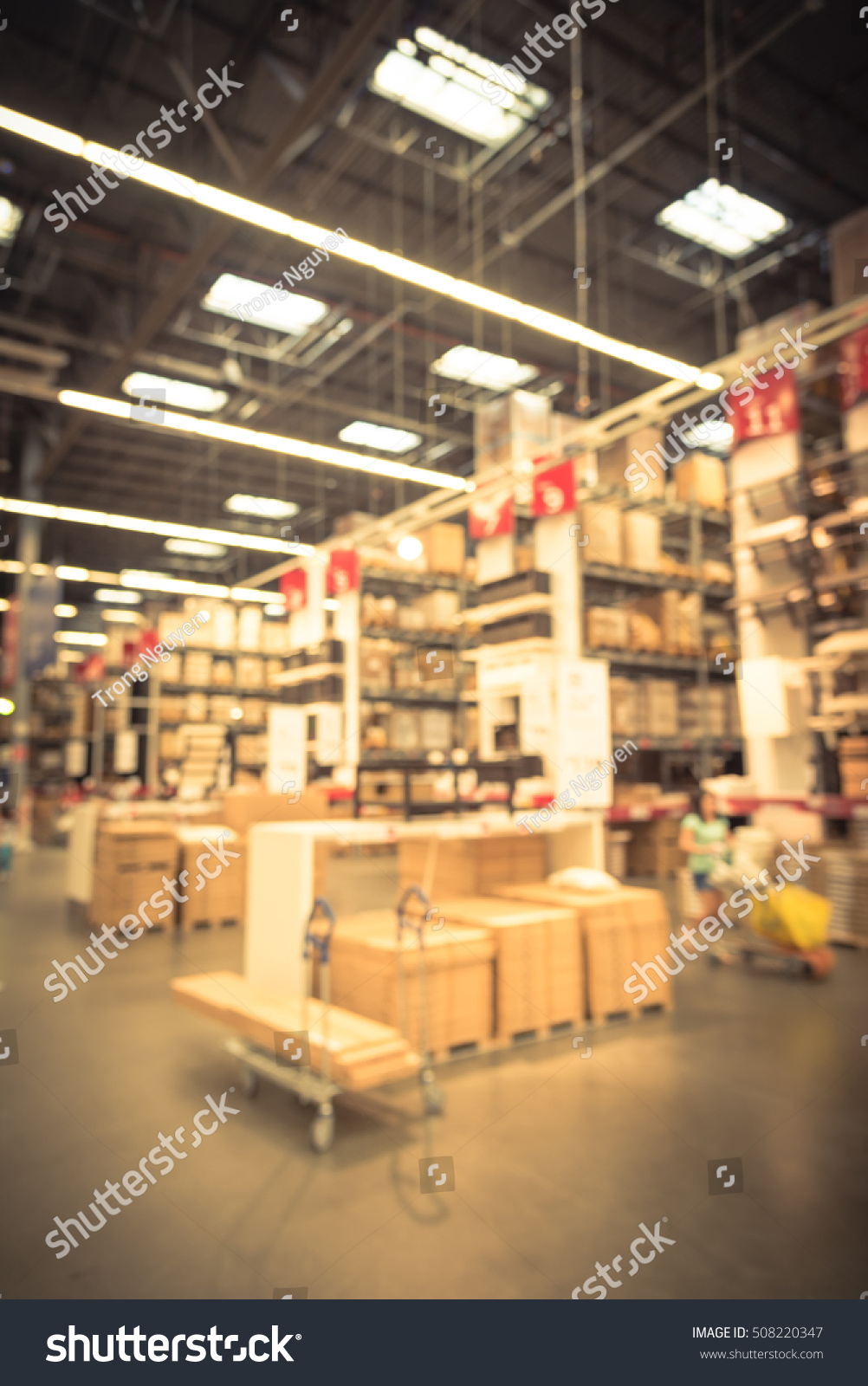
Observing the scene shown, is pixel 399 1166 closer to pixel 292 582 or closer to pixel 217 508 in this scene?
pixel 292 582

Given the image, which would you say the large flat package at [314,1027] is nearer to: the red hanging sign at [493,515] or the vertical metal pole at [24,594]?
the red hanging sign at [493,515]

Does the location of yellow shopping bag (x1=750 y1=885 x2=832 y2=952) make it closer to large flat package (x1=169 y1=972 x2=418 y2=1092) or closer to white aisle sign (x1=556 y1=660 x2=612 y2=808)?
white aisle sign (x1=556 y1=660 x2=612 y2=808)

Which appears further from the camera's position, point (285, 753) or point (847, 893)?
point (285, 753)

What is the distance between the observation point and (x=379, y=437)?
12570 millimetres

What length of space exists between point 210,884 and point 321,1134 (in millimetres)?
4248

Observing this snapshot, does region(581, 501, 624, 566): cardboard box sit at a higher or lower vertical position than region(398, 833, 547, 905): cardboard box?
higher

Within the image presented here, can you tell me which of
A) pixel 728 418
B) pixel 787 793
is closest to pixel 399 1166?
pixel 787 793

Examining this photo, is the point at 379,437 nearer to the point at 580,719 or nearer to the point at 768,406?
the point at 768,406

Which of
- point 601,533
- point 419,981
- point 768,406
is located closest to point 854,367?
point 768,406

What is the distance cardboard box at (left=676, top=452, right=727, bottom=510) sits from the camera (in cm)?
922

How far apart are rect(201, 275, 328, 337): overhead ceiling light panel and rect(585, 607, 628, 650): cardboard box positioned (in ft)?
15.1

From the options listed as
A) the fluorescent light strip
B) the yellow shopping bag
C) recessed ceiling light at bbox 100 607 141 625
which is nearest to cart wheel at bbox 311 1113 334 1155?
the yellow shopping bag

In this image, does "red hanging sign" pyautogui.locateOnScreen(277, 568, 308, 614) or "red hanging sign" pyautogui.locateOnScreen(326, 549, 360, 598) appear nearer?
"red hanging sign" pyautogui.locateOnScreen(326, 549, 360, 598)

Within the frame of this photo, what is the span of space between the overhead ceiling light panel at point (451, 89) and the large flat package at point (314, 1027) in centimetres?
599
